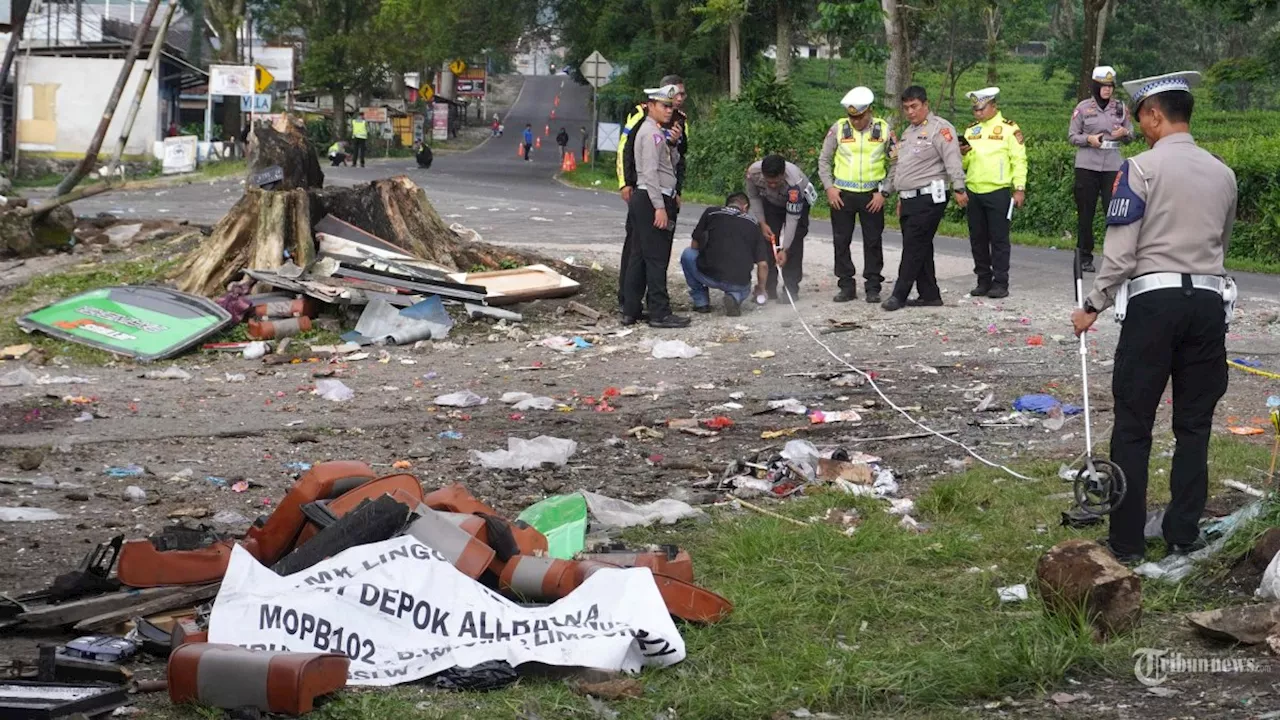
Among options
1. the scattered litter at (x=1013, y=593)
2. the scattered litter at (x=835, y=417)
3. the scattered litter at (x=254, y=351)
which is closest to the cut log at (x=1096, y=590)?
the scattered litter at (x=1013, y=593)

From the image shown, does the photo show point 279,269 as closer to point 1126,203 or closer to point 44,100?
point 1126,203

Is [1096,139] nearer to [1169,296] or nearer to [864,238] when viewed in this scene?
[864,238]

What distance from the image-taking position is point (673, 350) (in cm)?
1141

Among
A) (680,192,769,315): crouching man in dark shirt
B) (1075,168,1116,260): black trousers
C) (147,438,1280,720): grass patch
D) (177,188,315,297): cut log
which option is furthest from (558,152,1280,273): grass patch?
(147,438,1280,720): grass patch

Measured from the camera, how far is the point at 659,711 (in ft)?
14.3

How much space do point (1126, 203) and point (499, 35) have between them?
46.6 meters

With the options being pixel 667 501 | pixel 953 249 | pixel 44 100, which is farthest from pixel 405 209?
Answer: pixel 44 100

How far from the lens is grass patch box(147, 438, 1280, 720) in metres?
4.41

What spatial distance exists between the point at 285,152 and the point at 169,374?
4.00m

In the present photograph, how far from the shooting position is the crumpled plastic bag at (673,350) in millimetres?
11312

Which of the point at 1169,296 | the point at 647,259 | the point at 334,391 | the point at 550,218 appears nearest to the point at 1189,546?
the point at 1169,296

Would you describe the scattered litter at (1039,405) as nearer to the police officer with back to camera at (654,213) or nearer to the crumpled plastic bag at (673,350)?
the crumpled plastic bag at (673,350)

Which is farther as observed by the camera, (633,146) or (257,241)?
(257,241)

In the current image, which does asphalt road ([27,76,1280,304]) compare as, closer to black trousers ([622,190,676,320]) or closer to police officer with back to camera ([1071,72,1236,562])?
black trousers ([622,190,676,320])
